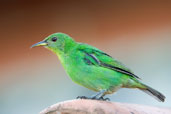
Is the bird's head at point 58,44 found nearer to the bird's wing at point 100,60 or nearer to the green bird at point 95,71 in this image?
the green bird at point 95,71

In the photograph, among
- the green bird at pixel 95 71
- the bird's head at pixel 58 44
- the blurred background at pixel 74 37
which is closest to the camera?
the green bird at pixel 95 71

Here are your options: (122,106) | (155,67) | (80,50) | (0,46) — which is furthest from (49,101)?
(122,106)

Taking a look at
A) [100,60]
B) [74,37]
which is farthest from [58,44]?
[74,37]

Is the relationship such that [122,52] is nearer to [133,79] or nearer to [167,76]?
[167,76]

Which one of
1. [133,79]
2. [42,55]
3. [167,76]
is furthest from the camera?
[42,55]

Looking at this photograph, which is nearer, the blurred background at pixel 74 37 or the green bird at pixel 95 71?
the green bird at pixel 95 71

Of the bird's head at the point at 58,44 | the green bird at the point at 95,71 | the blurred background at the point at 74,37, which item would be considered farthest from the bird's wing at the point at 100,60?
the blurred background at the point at 74,37
